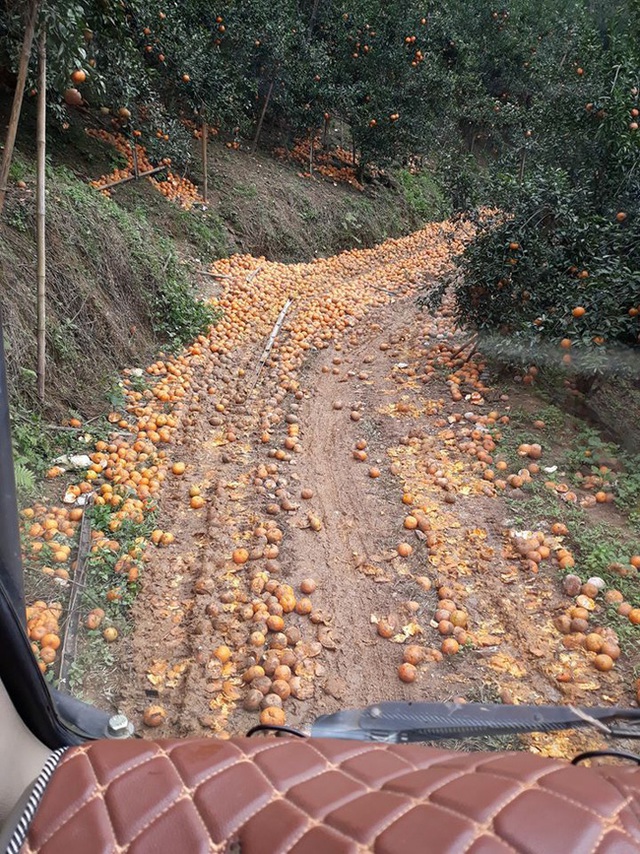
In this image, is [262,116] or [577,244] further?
[262,116]

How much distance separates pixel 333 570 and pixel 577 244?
13.1 feet

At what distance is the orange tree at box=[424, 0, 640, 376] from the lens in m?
4.66

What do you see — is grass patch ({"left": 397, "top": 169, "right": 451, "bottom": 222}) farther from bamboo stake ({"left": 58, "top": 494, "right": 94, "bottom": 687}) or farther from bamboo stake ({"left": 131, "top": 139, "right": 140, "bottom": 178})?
bamboo stake ({"left": 58, "top": 494, "right": 94, "bottom": 687})

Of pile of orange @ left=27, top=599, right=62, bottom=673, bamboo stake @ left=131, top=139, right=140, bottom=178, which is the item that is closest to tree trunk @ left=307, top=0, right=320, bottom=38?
bamboo stake @ left=131, top=139, right=140, bottom=178

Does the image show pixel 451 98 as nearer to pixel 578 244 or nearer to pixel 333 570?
pixel 578 244

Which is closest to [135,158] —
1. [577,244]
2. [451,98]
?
[577,244]

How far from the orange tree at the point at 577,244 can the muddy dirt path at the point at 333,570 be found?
2.95 ft

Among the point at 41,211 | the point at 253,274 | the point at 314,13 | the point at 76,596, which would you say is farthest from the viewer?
the point at 314,13

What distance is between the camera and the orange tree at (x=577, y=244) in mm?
4664

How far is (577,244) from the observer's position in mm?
5273

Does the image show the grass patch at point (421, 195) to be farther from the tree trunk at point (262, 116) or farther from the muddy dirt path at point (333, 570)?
the muddy dirt path at point (333, 570)

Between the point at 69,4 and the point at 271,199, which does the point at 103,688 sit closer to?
the point at 69,4

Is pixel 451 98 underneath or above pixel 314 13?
underneath

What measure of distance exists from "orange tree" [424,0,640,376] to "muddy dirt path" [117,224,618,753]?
0.90 metres
